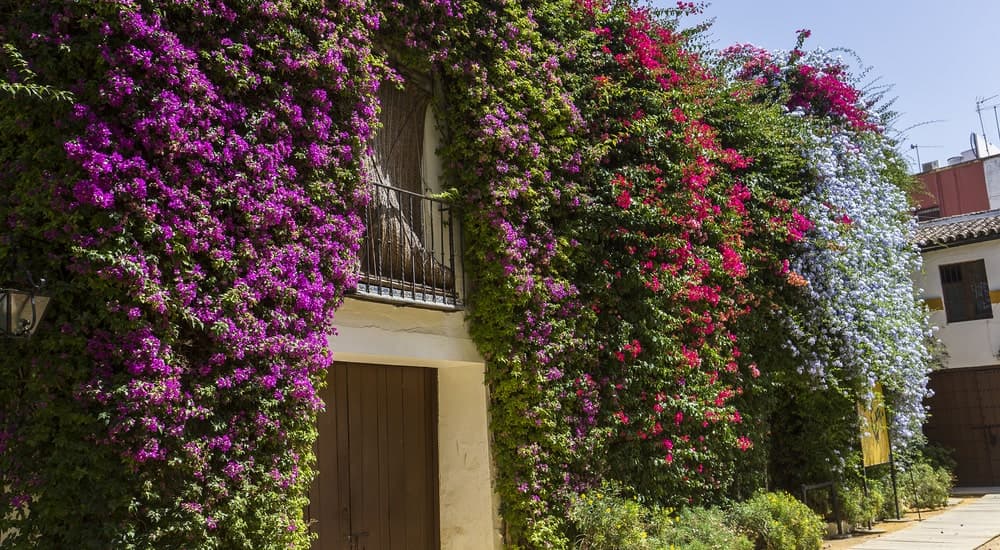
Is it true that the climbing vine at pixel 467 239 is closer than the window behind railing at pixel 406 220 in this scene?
Yes

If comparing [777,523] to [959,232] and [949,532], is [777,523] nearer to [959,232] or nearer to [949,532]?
[949,532]

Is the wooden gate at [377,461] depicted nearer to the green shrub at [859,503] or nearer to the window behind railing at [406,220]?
the window behind railing at [406,220]

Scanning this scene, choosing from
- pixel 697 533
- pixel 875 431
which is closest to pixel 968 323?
pixel 875 431

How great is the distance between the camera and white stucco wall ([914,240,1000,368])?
1845 cm

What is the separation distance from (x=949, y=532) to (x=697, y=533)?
4741 millimetres

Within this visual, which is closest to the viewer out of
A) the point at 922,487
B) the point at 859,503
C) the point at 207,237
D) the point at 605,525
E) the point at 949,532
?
the point at 207,237

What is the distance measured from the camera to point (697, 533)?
861 cm

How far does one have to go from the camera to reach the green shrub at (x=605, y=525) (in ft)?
25.5

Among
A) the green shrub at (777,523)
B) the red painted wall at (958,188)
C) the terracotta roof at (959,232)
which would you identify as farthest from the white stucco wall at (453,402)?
the red painted wall at (958,188)

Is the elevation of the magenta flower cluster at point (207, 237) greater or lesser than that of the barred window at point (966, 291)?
lesser

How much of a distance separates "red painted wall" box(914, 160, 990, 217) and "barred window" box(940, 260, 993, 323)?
19.1 ft

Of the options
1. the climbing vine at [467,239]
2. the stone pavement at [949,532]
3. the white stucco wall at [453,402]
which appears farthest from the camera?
the stone pavement at [949,532]

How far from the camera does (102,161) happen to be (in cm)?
501

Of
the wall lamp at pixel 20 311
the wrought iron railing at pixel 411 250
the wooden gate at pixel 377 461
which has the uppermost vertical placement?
the wrought iron railing at pixel 411 250
